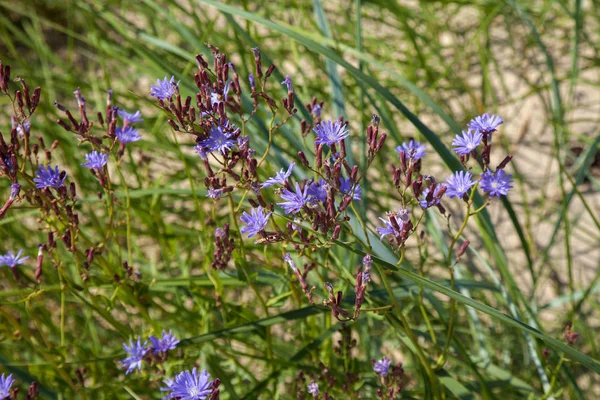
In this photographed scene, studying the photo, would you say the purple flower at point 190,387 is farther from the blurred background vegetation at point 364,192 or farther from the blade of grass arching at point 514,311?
the blade of grass arching at point 514,311

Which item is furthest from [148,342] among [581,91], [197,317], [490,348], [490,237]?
[581,91]

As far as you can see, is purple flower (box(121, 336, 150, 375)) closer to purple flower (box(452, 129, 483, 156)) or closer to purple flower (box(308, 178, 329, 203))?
purple flower (box(308, 178, 329, 203))

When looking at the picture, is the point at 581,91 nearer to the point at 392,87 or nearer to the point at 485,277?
the point at 392,87

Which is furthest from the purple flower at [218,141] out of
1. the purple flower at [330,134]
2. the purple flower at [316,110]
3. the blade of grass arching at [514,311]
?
the blade of grass arching at [514,311]

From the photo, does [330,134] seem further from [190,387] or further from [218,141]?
[190,387]

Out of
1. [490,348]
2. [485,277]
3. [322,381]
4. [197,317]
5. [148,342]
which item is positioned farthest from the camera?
[485,277]

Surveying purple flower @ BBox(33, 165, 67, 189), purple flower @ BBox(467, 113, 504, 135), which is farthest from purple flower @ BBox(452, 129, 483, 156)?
purple flower @ BBox(33, 165, 67, 189)
